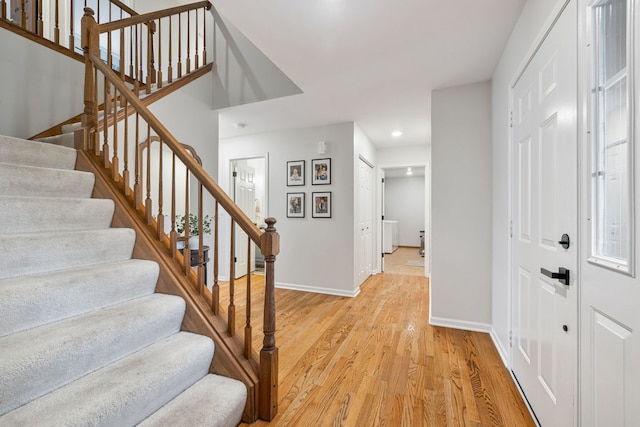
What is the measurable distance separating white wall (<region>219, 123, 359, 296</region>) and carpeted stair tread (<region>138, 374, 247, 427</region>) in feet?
8.10

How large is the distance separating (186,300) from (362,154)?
128 inches

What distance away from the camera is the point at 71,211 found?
158 centimetres

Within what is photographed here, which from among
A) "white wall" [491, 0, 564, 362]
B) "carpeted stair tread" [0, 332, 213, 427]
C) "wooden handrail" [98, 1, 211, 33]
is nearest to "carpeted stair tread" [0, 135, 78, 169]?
"wooden handrail" [98, 1, 211, 33]

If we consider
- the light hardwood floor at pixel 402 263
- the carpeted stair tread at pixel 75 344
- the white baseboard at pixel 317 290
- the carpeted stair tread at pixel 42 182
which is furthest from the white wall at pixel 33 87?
the light hardwood floor at pixel 402 263

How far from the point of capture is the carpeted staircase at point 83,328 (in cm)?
94

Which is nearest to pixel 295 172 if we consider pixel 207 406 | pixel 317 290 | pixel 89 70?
pixel 317 290

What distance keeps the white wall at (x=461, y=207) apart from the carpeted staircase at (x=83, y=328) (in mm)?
2165

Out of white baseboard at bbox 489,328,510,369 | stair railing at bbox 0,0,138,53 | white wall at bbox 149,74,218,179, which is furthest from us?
white wall at bbox 149,74,218,179

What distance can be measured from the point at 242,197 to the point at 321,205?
65.3 inches

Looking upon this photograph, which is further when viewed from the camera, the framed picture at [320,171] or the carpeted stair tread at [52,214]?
the framed picture at [320,171]

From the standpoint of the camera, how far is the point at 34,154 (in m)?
1.76

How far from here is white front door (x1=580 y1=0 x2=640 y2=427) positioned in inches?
30.7

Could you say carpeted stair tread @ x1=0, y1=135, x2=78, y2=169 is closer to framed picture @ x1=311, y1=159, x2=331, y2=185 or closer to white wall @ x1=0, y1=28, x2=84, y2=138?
white wall @ x1=0, y1=28, x2=84, y2=138

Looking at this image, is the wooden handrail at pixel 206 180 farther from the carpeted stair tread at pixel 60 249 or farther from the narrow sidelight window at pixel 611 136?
the narrow sidelight window at pixel 611 136
